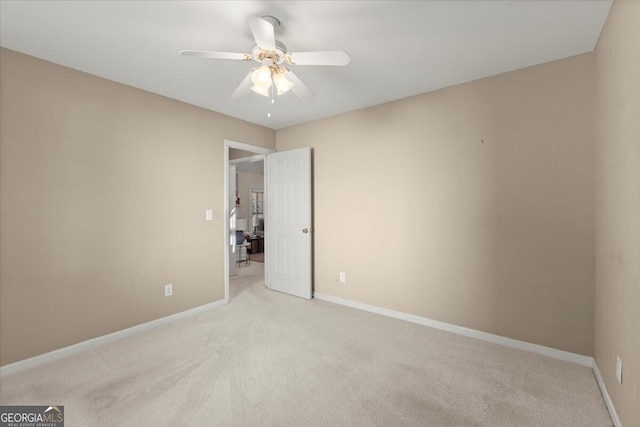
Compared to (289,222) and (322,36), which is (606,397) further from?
(289,222)

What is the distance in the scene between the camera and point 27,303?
2.26 m

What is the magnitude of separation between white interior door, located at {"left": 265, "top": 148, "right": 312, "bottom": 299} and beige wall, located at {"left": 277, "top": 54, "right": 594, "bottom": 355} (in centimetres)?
40

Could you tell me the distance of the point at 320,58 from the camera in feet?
5.96

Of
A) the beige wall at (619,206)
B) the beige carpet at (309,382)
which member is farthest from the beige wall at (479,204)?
the beige carpet at (309,382)

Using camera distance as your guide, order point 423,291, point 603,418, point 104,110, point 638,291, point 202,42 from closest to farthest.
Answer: point 638,291, point 603,418, point 202,42, point 104,110, point 423,291

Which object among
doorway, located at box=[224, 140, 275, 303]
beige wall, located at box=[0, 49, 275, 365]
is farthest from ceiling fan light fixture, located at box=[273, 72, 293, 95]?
doorway, located at box=[224, 140, 275, 303]

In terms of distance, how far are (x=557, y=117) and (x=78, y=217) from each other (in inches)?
164

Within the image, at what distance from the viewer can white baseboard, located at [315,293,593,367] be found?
230 cm

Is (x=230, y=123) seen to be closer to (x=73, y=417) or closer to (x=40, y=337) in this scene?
(x=40, y=337)

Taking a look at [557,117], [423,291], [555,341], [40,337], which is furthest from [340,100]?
[40,337]

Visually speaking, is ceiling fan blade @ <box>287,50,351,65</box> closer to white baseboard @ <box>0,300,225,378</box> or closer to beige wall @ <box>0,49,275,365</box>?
beige wall @ <box>0,49,275,365</box>

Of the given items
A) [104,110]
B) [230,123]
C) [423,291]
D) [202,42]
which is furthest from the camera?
[230,123]

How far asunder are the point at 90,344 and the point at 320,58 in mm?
3087
